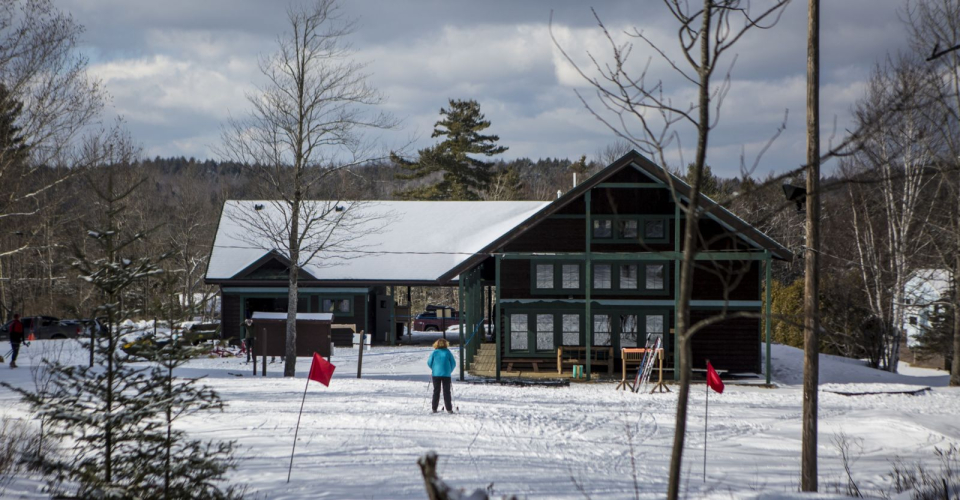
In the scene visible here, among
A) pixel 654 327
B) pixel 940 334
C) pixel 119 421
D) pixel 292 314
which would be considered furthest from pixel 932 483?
pixel 940 334

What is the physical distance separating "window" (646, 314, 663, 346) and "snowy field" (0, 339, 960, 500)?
351 centimetres

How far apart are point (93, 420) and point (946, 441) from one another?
13.5 m

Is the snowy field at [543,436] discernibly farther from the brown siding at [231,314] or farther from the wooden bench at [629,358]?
the brown siding at [231,314]

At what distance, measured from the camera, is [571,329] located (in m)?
26.0

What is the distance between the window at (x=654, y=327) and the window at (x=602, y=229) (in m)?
3.08

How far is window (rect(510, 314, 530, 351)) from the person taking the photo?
2609 cm

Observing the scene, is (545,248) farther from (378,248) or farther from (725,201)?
(725,201)

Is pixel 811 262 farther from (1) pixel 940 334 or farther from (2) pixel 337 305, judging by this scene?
(1) pixel 940 334

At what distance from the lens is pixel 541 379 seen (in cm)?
2373

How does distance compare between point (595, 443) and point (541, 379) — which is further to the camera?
point (541, 379)

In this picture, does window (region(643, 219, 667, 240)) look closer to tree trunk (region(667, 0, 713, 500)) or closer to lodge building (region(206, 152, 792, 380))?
lodge building (region(206, 152, 792, 380))

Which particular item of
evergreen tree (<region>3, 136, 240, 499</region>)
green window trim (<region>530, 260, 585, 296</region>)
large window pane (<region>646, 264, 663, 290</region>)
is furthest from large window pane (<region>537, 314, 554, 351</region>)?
evergreen tree (<region>3, 136, 240, 499</region>)

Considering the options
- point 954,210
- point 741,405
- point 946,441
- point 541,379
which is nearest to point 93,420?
point 946,441

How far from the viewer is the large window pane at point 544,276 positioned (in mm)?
25828
